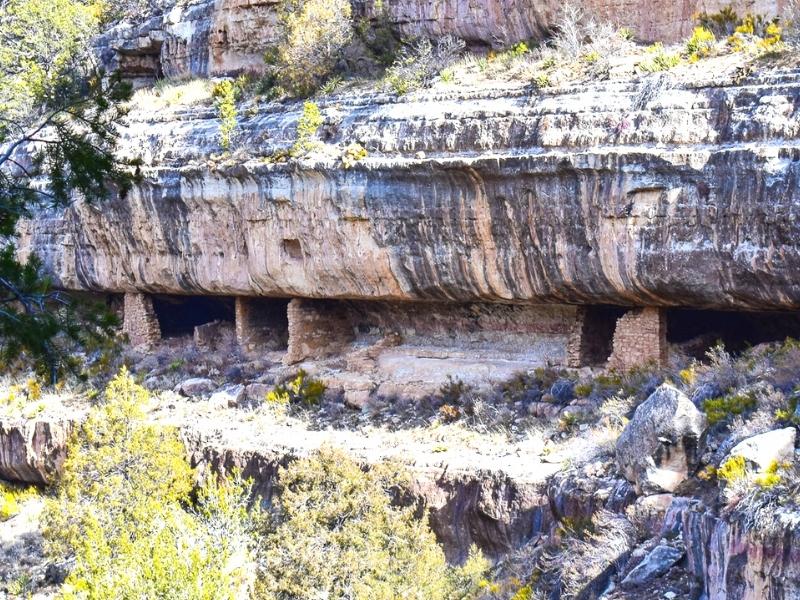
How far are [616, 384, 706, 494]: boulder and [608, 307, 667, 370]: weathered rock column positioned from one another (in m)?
4.09

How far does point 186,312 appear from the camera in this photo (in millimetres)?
23672

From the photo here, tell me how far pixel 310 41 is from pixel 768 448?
1294cm

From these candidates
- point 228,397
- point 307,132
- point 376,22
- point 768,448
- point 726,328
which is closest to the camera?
point 768,448

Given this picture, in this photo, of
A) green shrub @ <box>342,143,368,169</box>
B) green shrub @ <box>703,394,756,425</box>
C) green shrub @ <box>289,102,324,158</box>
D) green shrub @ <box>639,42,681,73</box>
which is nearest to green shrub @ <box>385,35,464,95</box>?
green shrub @ <box>342,143,368,169</box>

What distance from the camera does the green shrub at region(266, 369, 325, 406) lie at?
57.7 feet

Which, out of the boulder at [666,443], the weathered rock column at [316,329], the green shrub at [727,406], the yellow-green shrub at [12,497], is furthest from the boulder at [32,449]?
the green shrub at [727,406]

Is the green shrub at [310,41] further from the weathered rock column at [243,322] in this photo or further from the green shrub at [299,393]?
the green shrub at [299,393]

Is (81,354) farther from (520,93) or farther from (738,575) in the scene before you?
(738,575)

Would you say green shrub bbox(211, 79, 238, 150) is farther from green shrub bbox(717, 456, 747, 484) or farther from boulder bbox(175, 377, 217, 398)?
green shrub bbox(717, 456, 747, 484)

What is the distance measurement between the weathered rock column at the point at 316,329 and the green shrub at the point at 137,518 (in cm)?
281

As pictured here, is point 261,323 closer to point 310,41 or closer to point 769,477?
point 310,41

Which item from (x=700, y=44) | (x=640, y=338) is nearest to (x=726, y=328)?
(x=640, y=338)

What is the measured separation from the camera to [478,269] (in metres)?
16.2

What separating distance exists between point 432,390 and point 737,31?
6.59 metres
